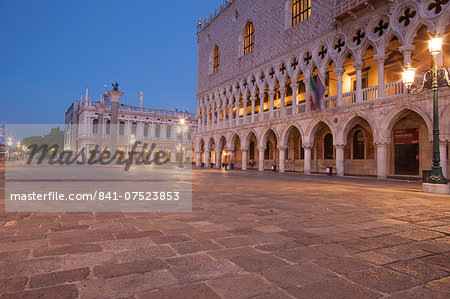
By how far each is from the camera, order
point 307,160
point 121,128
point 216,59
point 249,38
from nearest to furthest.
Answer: point 307,160, point 249,38, point 216,59, point 121,128

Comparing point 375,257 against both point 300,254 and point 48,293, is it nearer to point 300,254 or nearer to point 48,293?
point 300,254

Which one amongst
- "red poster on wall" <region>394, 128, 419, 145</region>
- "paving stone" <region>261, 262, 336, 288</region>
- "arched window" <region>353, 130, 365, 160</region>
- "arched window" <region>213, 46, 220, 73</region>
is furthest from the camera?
"arched window" <region>213, 46, 220, 73</region>

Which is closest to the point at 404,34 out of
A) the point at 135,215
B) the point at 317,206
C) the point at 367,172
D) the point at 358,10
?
the point at 358,10

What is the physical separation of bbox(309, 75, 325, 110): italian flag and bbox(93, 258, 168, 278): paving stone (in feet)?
66.6

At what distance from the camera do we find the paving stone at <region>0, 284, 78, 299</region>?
2.06m

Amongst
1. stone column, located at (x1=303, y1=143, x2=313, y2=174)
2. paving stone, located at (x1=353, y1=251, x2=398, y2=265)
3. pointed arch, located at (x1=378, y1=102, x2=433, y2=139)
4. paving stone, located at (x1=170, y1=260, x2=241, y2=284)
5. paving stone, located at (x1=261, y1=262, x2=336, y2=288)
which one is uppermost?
pointed arch, located at (x1=378, y1=102, x2=433, y2=139)

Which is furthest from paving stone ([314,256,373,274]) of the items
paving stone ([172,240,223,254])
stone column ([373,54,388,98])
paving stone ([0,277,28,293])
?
stone column ([373,54,388,98])

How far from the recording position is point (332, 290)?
225 cm

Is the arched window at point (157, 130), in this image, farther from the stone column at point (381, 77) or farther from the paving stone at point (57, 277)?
the paving stone at point (57, 277)

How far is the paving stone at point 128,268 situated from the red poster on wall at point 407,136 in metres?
20.7

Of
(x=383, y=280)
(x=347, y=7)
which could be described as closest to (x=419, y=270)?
(x=383, y=280)

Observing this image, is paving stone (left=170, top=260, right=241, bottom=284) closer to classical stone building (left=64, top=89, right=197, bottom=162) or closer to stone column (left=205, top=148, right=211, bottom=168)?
stone column (left=205, top=148, right=211, bottom=168)

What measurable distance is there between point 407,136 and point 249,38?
1920 cm

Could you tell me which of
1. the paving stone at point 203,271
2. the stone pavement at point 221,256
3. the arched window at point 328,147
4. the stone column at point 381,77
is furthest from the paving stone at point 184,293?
the arched window at point 328,147
